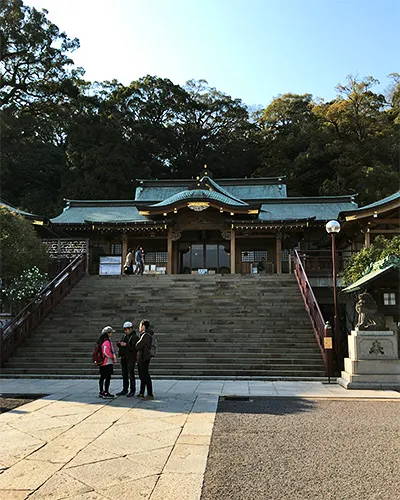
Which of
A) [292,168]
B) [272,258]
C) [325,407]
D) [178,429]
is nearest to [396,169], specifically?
[292,168]

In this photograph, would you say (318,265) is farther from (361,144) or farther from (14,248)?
(361,144)

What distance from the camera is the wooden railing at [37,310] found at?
40.5ft

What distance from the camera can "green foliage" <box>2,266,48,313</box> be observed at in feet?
46.0

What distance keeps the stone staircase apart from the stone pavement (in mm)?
2235

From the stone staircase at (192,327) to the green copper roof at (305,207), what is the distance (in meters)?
9.24

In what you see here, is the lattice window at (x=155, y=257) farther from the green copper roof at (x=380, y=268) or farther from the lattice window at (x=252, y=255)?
the green copper roof at (x=380, y=268)

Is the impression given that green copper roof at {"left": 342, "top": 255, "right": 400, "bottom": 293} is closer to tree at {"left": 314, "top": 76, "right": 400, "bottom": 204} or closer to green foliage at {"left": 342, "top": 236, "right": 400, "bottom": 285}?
green foliage at {"left": 342, "top": 236, "right": 400, "bottom": 285}

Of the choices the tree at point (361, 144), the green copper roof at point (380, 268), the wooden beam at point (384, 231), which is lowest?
the green copper roof at point (380, 268)

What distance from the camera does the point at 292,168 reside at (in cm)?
4381

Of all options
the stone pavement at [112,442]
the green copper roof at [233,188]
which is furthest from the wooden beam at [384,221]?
the stone pavement at [112,442]

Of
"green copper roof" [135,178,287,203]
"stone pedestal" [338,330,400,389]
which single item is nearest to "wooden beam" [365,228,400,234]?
"green copper roof" [135,178,287,203]

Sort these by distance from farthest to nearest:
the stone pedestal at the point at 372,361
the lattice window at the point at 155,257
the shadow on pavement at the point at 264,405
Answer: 1. the lattice window at the point at 155,257
2. the stone pedestal at the point at 372,361
3. the shadow on pavement at the point at 264,405

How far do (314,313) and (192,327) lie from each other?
4113 mm

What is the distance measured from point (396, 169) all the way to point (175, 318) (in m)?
32.5
